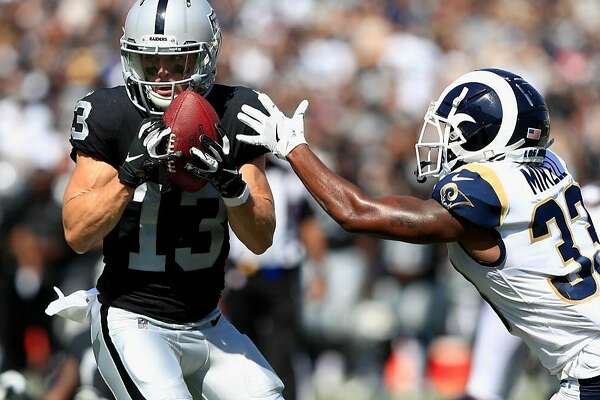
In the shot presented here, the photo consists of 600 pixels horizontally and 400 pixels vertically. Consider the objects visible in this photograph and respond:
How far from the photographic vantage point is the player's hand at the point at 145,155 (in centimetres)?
400

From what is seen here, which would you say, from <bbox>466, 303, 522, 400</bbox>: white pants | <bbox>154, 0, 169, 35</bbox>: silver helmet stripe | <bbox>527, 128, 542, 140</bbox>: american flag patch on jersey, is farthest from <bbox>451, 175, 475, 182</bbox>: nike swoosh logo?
<bbox>466, 303, 522, 400</bbox>: white pants

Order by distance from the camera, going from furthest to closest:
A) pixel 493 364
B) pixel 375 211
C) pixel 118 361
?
1. pixel 493 364
2. pixel 118 361
3. pixel 375 211

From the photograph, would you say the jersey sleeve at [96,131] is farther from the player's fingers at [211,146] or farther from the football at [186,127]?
the player's fingers at [211,146]

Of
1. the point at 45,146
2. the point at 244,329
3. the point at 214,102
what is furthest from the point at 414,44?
the point at 214,102

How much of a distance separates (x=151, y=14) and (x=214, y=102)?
38cm

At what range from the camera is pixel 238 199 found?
4152mm

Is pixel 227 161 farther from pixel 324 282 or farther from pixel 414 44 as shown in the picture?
pixel 414 44

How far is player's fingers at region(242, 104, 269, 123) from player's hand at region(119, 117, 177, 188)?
29 cm

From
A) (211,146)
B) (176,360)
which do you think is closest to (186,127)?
(211,146)

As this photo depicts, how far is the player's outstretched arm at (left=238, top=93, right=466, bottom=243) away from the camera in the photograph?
3939 millimetres

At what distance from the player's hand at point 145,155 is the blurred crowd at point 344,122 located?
2363 mm

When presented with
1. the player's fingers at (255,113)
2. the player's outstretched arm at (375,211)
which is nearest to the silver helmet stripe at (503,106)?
the player's outstretched arm at (375,211)

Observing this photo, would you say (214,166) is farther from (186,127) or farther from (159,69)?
(159,69)

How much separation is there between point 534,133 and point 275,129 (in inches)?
32.9
